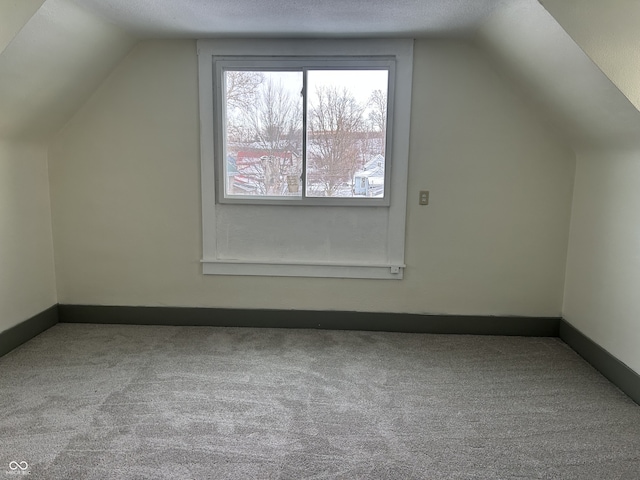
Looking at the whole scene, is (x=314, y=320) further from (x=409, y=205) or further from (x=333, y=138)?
(x=333, y=138)

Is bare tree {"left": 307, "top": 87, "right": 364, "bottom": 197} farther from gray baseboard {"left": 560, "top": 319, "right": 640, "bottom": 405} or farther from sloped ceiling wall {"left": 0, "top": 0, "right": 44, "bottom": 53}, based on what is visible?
gray baseboard {"left": 560, "top": 319, "right": 640, "bottom": 405}

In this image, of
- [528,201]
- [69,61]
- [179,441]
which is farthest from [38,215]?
[528,201]

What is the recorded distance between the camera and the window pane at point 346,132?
3.37 metres

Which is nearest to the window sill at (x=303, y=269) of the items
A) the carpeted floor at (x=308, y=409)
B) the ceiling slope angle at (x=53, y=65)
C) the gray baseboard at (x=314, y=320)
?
the gray baseboard at (x=314, y=320)

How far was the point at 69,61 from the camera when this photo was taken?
2891mm

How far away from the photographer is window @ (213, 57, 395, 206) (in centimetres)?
336

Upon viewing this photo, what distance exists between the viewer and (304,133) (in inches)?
134

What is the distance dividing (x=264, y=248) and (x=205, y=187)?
67 cm

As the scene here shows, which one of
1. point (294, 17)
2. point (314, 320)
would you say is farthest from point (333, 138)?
point (314, 320)

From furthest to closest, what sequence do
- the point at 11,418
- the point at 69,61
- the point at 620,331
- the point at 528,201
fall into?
the point at 528,201
the point at 69,61
the point at 620,331
the point at 11,418

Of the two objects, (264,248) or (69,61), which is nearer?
(69,61)

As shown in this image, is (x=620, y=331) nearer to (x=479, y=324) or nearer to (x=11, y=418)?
(x=479, y=324)

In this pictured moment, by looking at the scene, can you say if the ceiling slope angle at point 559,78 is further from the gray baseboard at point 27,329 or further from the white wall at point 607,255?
the gray baseboard at point 27,329

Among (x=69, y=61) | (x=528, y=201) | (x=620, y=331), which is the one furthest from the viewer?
(x=528, y=201)
